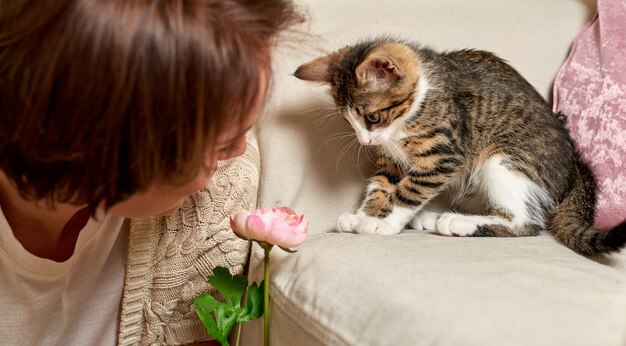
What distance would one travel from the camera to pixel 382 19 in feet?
4.70

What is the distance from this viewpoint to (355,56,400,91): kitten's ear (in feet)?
4.03

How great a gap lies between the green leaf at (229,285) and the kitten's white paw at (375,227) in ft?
1.17

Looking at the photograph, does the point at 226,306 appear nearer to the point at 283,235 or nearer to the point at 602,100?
the point at 283,235

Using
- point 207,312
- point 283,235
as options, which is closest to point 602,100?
point 283,235

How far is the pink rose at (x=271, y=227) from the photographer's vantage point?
0.82 metres

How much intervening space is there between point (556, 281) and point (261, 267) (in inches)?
18.3

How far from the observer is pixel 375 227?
119 cm

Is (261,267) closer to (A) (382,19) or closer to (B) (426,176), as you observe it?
(B) (426,176)

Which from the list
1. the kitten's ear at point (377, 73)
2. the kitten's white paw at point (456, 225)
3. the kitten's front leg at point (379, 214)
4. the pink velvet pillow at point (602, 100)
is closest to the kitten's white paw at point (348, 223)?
the kitten's front leg at point (379, 214)

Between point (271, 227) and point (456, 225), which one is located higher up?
point (271, 227)

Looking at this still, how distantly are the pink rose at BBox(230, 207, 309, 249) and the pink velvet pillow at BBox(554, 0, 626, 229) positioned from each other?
72 centimetres

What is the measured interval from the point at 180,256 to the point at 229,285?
20 cm

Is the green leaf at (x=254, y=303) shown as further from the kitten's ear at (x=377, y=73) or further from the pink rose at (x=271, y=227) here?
the kitten's ear at (x=377, y=73)

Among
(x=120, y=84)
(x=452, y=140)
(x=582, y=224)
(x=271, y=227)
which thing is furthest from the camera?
(x=452, y=140)
